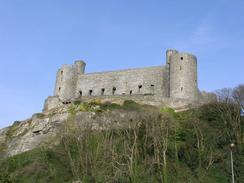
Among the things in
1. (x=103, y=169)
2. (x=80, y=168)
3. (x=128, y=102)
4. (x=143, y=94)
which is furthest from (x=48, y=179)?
(x=143, y=94)

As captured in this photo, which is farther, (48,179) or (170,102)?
(170,102)

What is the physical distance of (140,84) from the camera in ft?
166

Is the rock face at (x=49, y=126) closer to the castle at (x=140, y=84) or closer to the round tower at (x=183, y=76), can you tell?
the castle at (x=140, y=84)

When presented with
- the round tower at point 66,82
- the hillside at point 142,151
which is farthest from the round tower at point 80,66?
the hillside at point 142,151

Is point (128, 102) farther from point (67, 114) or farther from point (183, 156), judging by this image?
point (183, 156)

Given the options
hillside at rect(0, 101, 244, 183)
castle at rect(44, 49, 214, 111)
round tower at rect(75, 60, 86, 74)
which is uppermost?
round tower at rect(75, 60, 86, 74)

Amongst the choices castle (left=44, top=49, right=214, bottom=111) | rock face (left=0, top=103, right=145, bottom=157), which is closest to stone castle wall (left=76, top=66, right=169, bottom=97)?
→ castle (left=44, top=49, right=214, bottom=111)

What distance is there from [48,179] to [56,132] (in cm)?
904

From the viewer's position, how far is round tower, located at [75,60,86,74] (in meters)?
57.2

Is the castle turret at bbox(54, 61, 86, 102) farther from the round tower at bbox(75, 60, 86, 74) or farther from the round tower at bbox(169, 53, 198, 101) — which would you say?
the round tower at bbox(169, 53, 198, 101)

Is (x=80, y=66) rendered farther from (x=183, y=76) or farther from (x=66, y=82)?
(x=183, y=76)

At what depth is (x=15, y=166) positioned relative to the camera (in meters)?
37.4

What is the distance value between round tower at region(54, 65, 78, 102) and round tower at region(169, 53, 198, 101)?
15108mm

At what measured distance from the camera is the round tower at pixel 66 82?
54.6m
